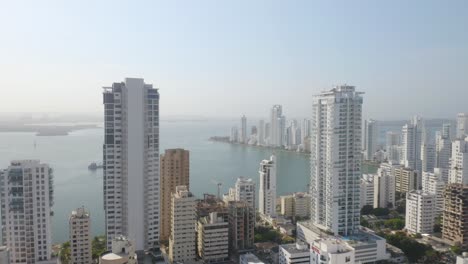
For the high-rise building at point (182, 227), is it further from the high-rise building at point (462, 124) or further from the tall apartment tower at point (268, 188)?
the high-rise building at point (462, 124)

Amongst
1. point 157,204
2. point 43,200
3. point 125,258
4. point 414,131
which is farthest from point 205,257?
point 414,131

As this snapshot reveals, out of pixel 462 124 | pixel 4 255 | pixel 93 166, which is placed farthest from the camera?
pixel 462 124

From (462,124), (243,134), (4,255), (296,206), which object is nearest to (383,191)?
(296,206)

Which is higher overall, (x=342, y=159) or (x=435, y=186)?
(x=342, y=159)

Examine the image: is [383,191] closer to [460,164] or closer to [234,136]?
[460,164]

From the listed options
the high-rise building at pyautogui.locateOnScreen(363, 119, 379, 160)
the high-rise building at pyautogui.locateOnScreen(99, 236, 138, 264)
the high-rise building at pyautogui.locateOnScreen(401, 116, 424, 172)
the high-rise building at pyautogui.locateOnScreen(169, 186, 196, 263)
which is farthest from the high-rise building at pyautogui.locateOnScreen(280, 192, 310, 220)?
the high-rise building at pyautogui.locateOnScreen(363, 119, 379, 160)

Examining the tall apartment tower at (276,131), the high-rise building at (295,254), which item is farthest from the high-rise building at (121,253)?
the tall apartment tower at (276,131)

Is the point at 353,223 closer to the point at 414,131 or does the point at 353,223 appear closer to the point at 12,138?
the point at 12,138

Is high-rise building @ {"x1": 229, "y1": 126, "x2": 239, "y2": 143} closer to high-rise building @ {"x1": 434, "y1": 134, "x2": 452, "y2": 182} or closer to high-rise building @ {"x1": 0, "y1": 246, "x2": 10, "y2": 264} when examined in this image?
high-rise building @ {"x1": 434, "y1": 134, "x2": 452, "y2": 182}
